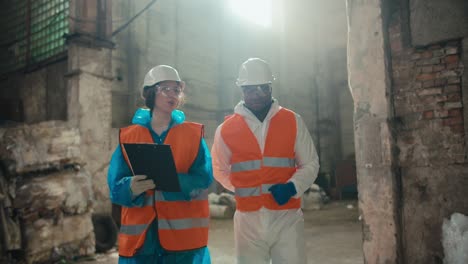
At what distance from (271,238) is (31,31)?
8109 mm

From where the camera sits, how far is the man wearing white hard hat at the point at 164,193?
217 cm

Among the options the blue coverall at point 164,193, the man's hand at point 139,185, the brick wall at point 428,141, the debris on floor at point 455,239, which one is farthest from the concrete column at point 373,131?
the man's hand at point 139,185

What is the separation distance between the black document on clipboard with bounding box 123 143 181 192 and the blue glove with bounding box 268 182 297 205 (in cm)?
77

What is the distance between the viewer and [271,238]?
2.66m

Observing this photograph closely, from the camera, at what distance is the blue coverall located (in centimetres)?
217

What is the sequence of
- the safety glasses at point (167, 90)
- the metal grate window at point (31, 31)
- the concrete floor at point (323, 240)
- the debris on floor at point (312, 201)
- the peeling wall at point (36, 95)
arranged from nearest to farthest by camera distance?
the safety glasses at point (167, 90) → the concrete floor at point (323, 240) → the peeling wall at point (36, 95) → the metal grate window at point (31, 31) → the debris on floor at point (312, 201)

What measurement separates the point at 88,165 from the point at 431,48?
18.9 feet

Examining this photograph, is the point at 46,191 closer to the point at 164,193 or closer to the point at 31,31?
the point at 164,193

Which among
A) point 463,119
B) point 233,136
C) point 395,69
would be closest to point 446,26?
point 395,69

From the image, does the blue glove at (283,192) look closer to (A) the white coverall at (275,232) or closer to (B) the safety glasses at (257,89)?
(A) the white coverall at (275,232)

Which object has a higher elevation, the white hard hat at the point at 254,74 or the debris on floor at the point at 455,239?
the white hard hat at the point at 254,74

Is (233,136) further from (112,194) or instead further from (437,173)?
(437,173)

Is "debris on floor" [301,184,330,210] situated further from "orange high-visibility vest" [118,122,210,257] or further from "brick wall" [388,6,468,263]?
"orange high-visibility vest" [118,122,210,257]

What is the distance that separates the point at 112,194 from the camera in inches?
89.0
